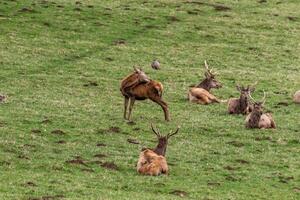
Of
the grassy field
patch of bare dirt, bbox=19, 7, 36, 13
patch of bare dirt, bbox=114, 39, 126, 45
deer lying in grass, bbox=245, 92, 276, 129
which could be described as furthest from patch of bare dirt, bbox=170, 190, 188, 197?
patch of bare dirt, bbox=19, 7, 36, 13

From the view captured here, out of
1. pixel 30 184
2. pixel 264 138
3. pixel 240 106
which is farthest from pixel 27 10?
pixel 30 184

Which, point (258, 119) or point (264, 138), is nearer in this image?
point (264, 138)

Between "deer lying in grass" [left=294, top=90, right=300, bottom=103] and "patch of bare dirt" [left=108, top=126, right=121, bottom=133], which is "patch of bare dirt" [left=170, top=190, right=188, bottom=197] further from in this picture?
"deer lying in grass" [left=294, top=90, right=300, bottom=103]

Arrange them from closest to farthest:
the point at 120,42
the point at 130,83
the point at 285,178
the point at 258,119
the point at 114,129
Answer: the point at 285,178
the point at 114,129
the point at 258,119
the point at 130,83
the point at 120,42

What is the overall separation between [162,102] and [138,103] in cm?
281

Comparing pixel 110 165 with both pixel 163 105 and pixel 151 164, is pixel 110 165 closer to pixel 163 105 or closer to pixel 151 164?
pixel 151 164

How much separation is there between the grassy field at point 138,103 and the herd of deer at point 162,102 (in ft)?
0.96

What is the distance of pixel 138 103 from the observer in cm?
2569

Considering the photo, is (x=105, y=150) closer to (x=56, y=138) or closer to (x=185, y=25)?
(x=56, y=138)

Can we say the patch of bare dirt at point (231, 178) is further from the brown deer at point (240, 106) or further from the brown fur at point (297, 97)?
the brown fur at point (297, 97)

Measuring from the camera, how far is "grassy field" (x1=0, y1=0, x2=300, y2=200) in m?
17.2

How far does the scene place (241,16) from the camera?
4075 centimetres

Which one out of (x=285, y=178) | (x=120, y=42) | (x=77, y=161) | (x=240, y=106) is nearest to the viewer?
(x=285, y=178)

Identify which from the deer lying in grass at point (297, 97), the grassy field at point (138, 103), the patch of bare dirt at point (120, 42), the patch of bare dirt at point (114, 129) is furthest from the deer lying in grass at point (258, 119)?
the patch of bare dirt at point (120, 42)
